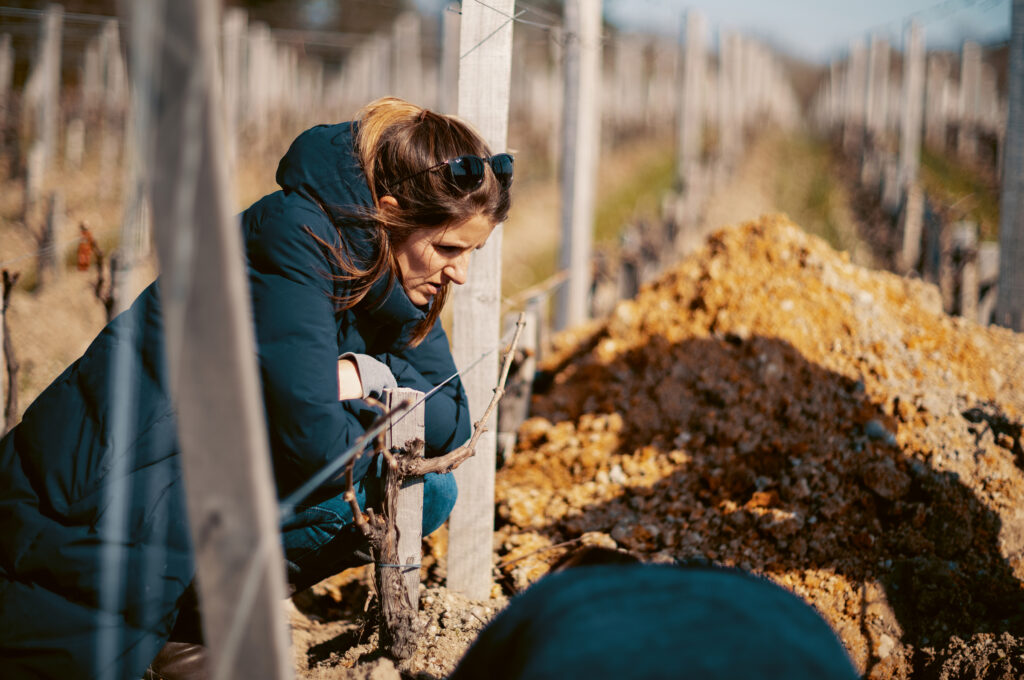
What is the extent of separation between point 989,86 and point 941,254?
1255 inches

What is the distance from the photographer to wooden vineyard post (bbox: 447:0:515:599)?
2396 mm

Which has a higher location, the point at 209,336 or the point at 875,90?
the point at 875,90

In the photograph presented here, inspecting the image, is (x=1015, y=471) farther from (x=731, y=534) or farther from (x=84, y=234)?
(x=84, y=234)

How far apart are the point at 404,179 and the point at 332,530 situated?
0.91 metres

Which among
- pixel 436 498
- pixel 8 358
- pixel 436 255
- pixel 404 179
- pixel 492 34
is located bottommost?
pixel 436 498

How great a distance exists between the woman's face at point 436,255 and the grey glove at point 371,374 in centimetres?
19

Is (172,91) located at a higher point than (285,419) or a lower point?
higher

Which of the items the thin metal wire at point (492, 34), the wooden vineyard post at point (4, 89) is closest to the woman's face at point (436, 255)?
the thin metal wire at point (492, 34)

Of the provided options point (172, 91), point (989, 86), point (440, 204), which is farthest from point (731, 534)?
point (989, 86)

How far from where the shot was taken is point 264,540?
1012mm

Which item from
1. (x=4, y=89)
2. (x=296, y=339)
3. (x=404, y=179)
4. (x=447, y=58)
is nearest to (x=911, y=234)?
(x=447, y=58)

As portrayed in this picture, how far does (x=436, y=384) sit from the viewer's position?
2.28 meters

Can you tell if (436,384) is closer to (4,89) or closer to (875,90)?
(4,89)

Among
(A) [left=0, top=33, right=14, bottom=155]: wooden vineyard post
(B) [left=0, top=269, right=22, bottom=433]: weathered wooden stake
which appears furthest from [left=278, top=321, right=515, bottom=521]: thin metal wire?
(A) [left=0, top=33, right=14, bottom=155]: wooden vineyard post
